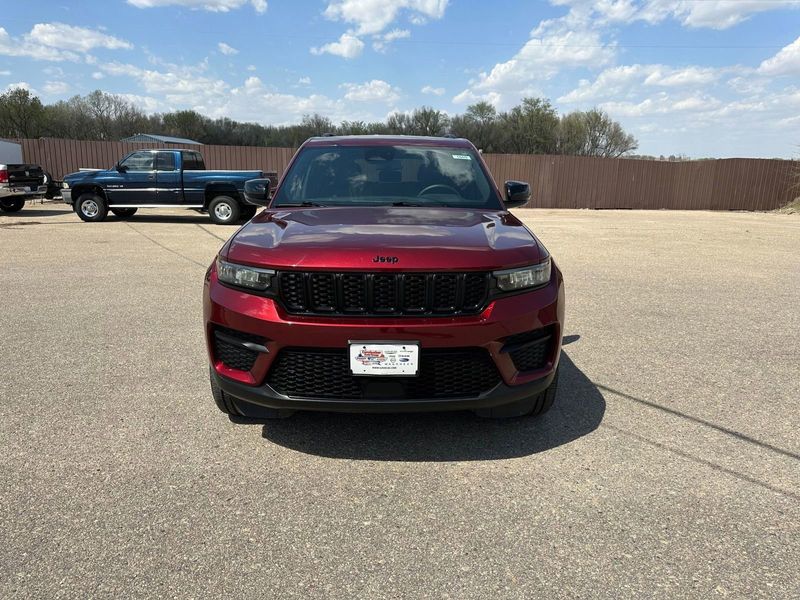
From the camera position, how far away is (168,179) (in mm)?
15172

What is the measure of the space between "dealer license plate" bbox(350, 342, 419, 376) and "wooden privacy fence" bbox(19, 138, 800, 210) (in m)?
24.4

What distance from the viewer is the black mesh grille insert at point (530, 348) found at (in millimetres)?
2916

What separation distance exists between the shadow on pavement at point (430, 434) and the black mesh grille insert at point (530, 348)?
1.65 feet

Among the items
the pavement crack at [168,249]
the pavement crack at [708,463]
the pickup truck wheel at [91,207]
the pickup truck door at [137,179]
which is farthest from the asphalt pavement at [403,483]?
the pickup truck wheel at [91,207]

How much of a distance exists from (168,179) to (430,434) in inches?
548

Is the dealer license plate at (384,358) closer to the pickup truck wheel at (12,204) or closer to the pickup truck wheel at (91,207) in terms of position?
the pickup truck wheel at (91,207)

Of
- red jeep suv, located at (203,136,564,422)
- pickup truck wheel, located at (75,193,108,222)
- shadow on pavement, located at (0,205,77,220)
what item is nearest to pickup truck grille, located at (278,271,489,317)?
red jeep suv, located at (203,136,564,422)

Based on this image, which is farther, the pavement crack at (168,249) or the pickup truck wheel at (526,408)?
the pavement crack at (168,249)

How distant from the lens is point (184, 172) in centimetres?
1524

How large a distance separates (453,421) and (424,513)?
956 millimetres

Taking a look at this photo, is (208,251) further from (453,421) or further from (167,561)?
(167,561)

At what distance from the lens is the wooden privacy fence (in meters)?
26.0

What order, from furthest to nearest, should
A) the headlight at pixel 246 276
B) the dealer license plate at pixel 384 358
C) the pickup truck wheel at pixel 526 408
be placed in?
the pickup truck wheel at pixel 526 408 < the headlight at pixel 246 276 < the dealer license plate at pixel 384 358

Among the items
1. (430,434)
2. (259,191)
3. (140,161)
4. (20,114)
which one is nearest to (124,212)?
(140,161)
